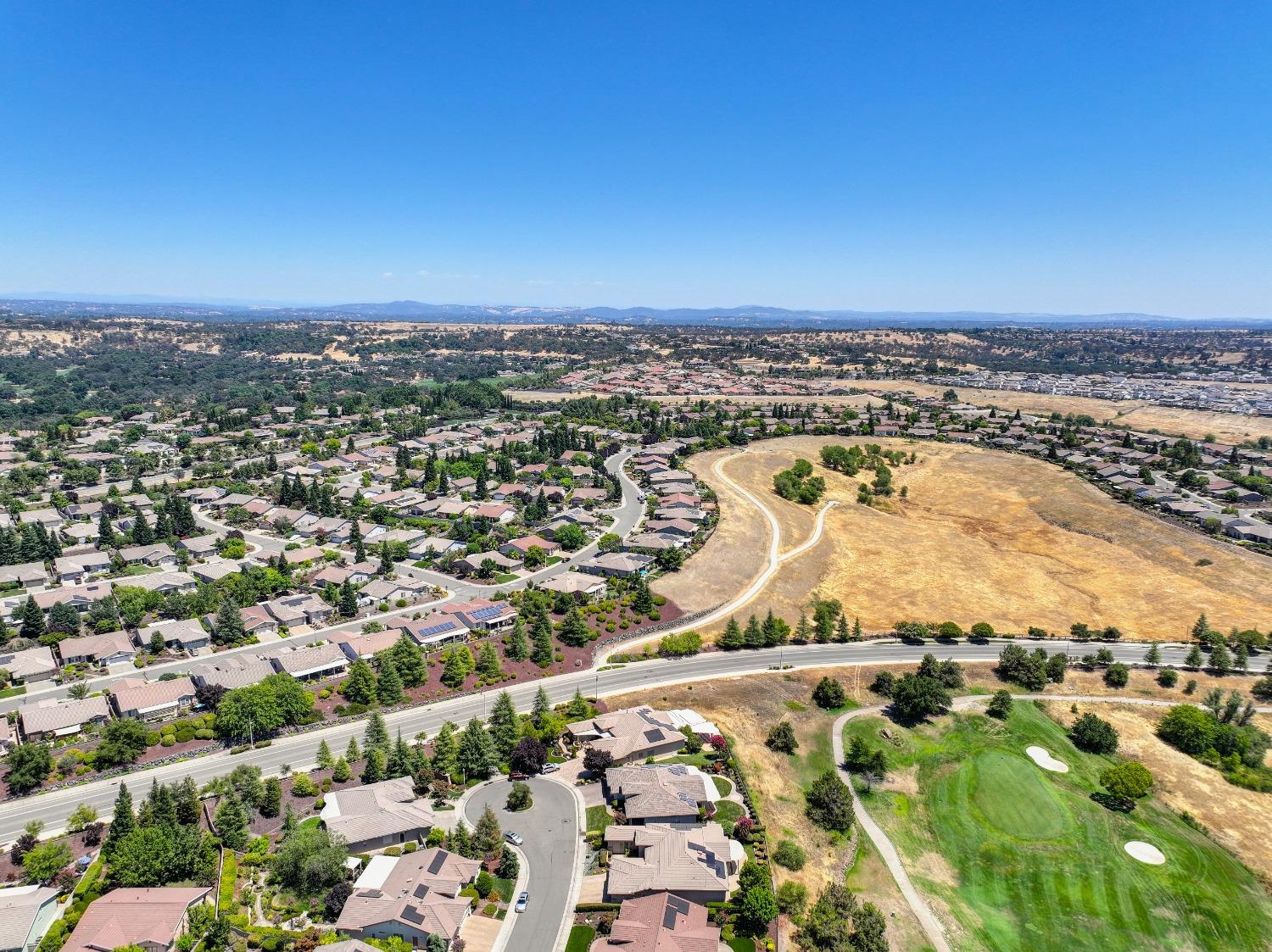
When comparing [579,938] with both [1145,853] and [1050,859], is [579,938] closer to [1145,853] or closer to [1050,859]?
[1050,859]

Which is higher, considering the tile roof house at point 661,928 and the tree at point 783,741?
the tile roof house at point 661,928

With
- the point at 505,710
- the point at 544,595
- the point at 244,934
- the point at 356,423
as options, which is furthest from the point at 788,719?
the point at 356,423

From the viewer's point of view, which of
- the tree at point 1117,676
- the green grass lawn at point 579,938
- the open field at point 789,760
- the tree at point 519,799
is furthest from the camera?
the tree at point 1117,676

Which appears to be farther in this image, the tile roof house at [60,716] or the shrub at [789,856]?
the tile roof house at [60,716]

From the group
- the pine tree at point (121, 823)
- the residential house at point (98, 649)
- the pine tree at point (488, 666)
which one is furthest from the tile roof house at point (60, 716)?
the pine tree at point (488, 666)

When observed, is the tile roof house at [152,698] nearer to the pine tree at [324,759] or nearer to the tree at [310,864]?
the pine tree at [324,759]

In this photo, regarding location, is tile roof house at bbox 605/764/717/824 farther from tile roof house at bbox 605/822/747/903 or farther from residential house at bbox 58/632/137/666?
residential house at bbox 58/632/137/666
